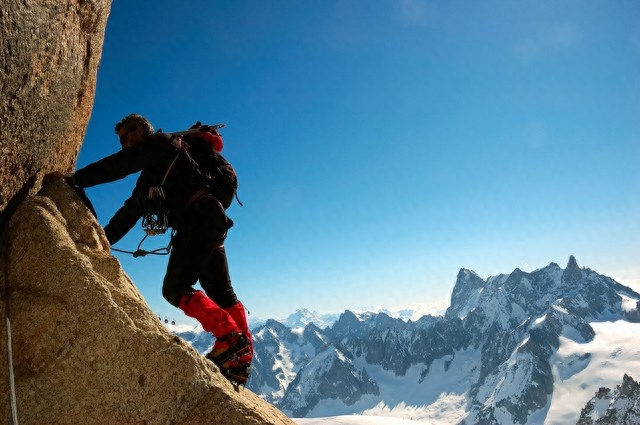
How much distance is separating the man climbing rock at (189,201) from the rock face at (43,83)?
63 centimetres

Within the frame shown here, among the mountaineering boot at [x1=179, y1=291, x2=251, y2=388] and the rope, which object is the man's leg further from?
the rope

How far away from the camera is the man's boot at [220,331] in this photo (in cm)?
563

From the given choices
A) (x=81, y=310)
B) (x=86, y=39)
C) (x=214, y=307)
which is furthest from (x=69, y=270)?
(x=86, y=39)

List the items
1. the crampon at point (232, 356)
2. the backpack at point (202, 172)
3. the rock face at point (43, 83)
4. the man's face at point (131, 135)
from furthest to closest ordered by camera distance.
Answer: the man's face at point (131, 135), the backpack at point (202, 172), the crampon at point (232, 356), the rock face at point (43, 83)

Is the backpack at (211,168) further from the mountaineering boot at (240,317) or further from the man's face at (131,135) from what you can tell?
the mountaineering boot at (240,317)

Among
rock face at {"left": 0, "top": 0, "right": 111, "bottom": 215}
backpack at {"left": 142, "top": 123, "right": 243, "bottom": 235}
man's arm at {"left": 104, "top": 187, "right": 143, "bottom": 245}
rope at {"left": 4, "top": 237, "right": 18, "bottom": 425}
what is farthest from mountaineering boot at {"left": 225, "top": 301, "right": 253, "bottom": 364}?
rock face at {"left": 0, "top": 0, "right": 111, "bottom": 215}

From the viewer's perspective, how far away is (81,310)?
462 centimetres

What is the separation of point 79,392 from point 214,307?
1.77 m

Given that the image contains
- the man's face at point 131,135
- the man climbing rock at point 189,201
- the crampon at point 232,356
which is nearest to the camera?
the crampon at point 232,356

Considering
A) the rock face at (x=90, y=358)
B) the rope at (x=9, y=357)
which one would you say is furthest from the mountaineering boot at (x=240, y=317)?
the rope at (x=9, y=357)

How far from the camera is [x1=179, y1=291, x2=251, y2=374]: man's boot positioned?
5629 millimetres

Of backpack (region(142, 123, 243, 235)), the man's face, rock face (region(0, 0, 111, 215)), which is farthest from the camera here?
the man's face

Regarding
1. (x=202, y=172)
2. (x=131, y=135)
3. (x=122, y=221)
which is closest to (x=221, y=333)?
(x=202, y=172)

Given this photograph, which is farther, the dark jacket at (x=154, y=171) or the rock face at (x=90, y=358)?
the dark jacket at (x=154, y=171)
